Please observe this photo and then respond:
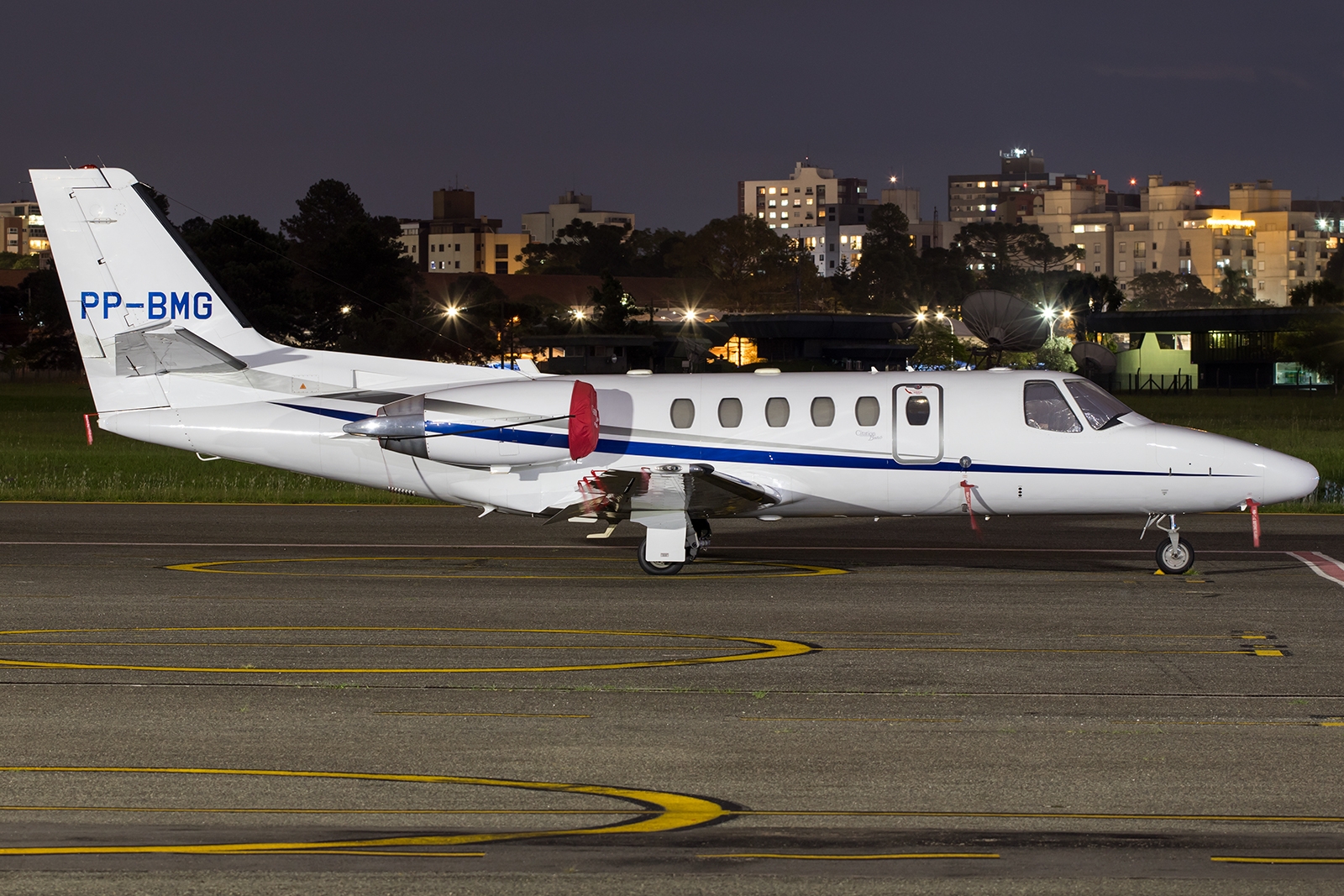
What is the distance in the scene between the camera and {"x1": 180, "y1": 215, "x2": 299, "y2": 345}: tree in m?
92.1

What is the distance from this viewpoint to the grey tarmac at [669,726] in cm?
851

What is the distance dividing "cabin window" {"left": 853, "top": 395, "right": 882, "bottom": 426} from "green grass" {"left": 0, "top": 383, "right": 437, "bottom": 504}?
38.9 ft

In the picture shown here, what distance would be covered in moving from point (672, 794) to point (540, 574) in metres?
9.73

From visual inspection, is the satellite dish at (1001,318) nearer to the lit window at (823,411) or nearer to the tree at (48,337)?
the lit window at (823,411)

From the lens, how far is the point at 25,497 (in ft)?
95.3

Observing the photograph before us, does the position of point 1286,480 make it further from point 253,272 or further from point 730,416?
point 253,272

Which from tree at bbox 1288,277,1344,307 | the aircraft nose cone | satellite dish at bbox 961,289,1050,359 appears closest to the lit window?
the aircraft nose cone

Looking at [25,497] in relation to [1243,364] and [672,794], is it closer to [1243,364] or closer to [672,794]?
[672,794]

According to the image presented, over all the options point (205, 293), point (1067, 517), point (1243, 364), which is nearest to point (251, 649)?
point (205, 293)

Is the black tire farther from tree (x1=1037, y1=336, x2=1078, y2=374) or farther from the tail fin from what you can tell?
tree (x1=1037, y1=336, x2=1078, y2=374)

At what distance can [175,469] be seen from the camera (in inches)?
1406

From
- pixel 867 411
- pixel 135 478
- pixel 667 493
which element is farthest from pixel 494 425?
pixel 135 478

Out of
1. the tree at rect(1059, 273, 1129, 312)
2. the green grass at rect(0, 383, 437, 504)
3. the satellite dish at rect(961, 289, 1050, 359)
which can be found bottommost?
the green grass at rect(0, 383, 437, 504)

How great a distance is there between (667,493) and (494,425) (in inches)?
99.6
